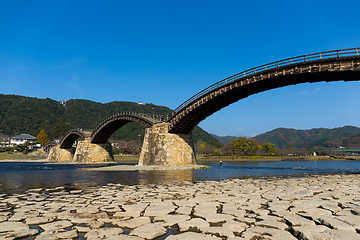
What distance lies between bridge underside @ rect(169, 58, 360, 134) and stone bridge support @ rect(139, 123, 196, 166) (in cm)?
148

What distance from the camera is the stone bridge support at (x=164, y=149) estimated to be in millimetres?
33688

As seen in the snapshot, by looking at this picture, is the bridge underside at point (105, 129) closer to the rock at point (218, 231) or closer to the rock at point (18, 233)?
the rock at point (18, 233)

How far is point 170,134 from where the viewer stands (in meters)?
36.1

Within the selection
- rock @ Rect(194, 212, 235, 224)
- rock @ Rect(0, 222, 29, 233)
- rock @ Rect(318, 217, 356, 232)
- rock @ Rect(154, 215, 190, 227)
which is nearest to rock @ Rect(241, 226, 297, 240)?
rock @ Rect(194, 212, 235, 224)

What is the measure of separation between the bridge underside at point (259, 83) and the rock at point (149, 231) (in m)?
22.5

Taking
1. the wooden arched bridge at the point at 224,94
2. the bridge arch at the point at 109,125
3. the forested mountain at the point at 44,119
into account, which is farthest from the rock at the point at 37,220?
the forested mountain at the point at 44,119

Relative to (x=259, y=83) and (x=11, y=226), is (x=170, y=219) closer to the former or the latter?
(x=11, y=226)

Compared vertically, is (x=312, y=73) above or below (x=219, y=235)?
above

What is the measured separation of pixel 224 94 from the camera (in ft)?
97.7

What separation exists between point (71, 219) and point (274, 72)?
2447 centimetres

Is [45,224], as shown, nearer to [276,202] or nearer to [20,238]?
[20,238]

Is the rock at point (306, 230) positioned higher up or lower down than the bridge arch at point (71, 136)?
lower down

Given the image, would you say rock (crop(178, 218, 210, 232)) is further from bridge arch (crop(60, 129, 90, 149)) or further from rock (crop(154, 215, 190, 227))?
bridge arch (crop(60, 129, 90, 149))

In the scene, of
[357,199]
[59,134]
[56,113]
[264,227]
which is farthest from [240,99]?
[56,113]
